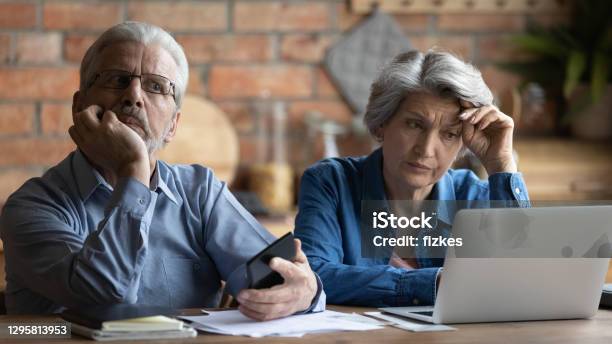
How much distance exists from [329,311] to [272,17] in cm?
192

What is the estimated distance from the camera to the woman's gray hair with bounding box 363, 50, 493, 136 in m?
2.29

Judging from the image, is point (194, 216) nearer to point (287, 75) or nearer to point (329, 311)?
point (329, 311)

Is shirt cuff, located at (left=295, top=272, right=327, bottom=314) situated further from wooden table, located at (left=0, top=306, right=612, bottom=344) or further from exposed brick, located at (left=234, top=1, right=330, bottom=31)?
exposed brick, located at (left=234, top=1, right=330, bottom=31)

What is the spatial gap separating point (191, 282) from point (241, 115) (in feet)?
5.48

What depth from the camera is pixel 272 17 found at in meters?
3.69

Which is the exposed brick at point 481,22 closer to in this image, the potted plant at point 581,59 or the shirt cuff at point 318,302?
the potted plant at point 581,59

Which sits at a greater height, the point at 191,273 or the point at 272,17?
the point at 272,17

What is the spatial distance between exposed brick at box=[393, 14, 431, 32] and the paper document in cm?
210

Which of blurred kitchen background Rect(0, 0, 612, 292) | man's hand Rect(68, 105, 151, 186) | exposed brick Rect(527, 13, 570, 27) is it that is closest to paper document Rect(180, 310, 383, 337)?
man's hand Rect(68, 105, 151, 186)

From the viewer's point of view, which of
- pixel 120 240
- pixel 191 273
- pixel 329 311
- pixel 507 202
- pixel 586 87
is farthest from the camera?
pixel 586 87

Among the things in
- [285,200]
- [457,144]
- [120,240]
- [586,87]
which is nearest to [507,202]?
[457,144]

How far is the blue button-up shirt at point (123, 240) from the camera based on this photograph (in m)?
1.76

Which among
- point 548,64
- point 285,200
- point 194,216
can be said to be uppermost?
point 548,64

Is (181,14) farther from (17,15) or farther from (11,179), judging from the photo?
(11,179)
